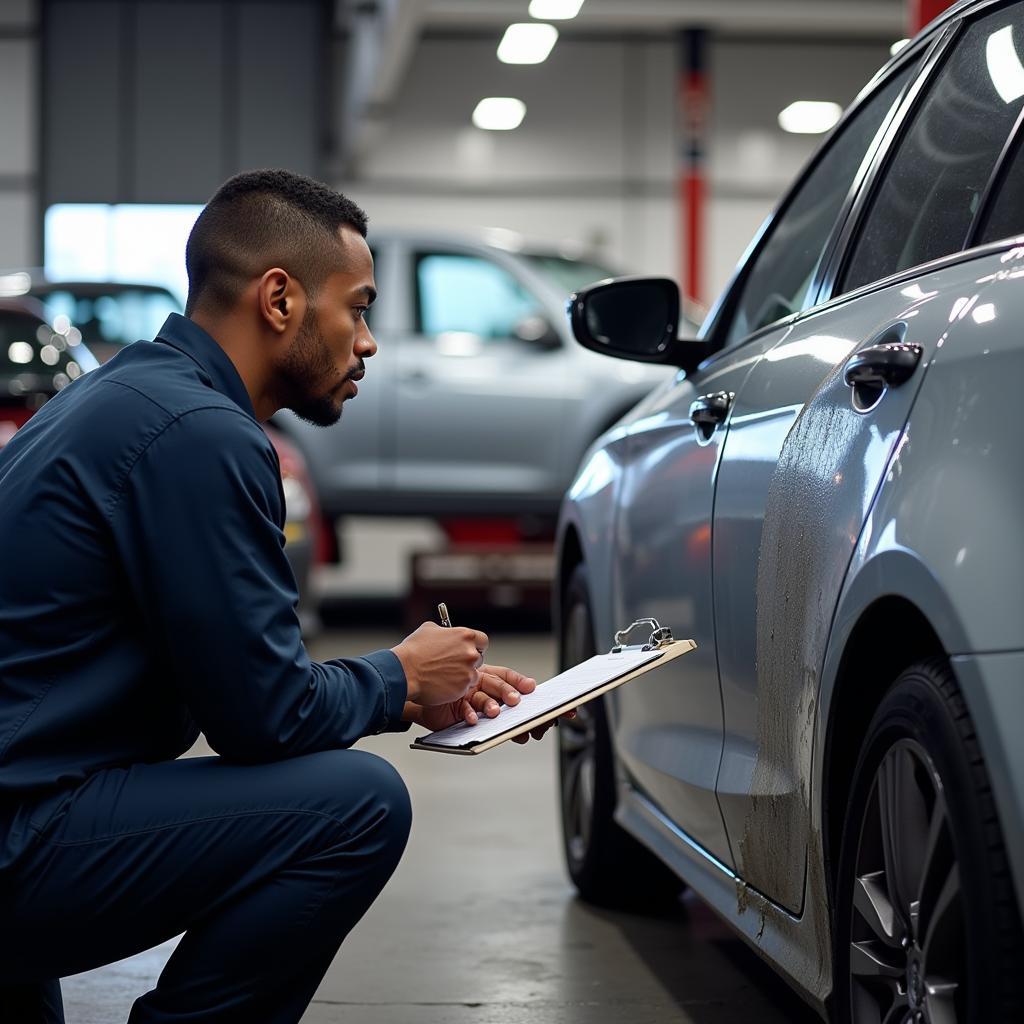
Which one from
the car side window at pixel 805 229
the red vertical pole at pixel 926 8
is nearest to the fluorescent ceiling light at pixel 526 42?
the red vertical pole at pixel 926 8

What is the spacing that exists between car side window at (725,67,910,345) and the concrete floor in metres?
1.17

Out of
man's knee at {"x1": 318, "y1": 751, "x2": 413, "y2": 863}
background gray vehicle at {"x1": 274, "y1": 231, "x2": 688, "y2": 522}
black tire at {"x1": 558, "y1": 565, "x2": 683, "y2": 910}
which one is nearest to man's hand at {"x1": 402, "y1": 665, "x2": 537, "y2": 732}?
man's knee at {"x1": 318, "y1": 751, "x2": 413, "y2": 863}

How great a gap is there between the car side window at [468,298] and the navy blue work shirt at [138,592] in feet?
23.3

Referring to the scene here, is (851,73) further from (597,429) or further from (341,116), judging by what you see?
(597,429)

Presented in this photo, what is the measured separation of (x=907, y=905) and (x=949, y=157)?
998 mm

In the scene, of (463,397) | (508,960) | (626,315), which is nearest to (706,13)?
(463,397)

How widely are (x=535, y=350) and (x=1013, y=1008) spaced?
296 inches

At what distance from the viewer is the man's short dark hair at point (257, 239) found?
213cm

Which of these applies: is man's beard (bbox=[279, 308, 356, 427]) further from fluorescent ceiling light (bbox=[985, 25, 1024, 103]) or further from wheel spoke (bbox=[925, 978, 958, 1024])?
wheel spoke (bbox=[925, 978, 958, 1024])

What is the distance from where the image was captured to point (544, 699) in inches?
88.1

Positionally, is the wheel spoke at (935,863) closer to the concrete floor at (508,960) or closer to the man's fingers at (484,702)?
Result: the man's fingers at (484,702)

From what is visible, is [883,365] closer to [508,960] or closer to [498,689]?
[498,689]

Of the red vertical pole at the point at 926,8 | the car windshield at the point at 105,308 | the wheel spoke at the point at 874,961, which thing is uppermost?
the red vertical pole at the point at 926,8

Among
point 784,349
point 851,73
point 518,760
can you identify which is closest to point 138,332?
point 518,760
